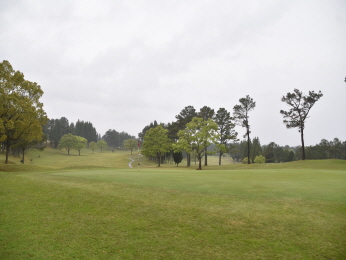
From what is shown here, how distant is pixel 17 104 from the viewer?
3133 cm

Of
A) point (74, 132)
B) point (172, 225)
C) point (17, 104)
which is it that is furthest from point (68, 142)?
point (172, 225)

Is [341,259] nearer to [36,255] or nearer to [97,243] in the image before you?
[97,243]

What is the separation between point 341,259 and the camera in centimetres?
518

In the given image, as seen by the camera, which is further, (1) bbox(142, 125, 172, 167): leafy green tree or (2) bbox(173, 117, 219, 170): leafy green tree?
(1) bbox(142, 125, 172, 167): leafy green tree

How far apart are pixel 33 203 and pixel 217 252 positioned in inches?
349

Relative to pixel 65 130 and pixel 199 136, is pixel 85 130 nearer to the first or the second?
pixel 65 130

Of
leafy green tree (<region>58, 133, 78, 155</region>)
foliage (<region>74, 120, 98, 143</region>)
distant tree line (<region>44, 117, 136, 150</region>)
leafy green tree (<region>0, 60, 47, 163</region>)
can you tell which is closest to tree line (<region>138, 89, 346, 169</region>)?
leafy green tree (<region>0, 60, 47, 163</region>)

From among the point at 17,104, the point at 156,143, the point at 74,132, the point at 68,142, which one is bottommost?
the point at 156,143

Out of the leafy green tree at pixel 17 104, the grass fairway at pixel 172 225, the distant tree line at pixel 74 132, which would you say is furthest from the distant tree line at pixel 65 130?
the grass fairway at pixel 172 225

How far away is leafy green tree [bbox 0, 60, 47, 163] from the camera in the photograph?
30.1m

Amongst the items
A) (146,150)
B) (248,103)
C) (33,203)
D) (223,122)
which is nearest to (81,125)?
(146,150)

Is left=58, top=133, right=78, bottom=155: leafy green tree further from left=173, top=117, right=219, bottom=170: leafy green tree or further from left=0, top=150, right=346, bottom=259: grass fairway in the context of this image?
left=0, top=150, right=346, bottom=259: grass fairway

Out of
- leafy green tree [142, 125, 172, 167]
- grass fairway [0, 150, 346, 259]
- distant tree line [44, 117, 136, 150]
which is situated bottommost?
grass fairway [0, 150, 346, 259]

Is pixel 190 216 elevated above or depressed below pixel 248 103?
below
